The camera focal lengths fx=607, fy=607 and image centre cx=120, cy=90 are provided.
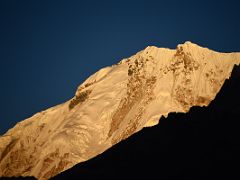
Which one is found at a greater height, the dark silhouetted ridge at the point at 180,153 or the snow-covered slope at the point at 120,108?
the snow-covered slope at the point at 120,108

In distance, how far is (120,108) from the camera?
159750 millimetres

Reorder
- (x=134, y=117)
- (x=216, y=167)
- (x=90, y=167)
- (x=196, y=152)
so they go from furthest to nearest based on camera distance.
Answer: (x=134, y=117), (x=90, y=167), (x=196, y=152), (x=216, y=167)

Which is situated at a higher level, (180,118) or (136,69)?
(136,69)

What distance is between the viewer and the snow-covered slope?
147375mm

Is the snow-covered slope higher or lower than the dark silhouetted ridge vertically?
higher

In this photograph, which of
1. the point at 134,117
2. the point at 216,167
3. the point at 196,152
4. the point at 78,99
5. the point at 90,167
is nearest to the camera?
the point at 216,167

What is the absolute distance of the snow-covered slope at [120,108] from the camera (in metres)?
147

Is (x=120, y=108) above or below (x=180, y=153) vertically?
above

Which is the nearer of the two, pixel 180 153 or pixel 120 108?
pixel 180 153

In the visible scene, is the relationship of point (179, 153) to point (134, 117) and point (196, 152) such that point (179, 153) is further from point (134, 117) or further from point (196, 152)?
point (134, 117)

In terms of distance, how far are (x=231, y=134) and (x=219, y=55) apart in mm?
64327

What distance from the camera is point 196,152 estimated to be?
3669 inches

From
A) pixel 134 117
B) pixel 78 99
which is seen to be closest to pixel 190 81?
pixel 134 117

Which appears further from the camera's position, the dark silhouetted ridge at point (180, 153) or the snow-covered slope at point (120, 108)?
the snow-covered slope at point (120, 108)
